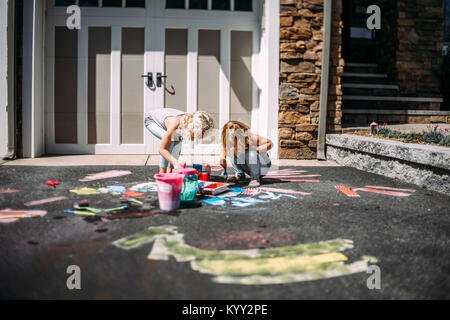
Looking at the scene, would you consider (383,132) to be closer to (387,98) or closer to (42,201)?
(387,98)

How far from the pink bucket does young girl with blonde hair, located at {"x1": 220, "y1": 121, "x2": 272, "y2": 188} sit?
1022mm

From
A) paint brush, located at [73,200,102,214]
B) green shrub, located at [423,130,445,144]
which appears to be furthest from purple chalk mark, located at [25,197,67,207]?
green shrub, located at [423,130,445,144]

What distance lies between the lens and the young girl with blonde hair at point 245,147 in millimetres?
4219

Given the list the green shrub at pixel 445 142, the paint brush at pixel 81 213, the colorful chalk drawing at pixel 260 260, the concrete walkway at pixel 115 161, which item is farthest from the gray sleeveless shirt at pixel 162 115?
the green shrub at pixel 445 142

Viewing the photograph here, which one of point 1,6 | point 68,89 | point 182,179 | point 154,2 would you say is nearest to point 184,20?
point 154,2

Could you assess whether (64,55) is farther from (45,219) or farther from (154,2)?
(45,219)

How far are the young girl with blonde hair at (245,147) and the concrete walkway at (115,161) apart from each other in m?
1.49

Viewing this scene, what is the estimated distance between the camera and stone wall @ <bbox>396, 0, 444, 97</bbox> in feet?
27.2

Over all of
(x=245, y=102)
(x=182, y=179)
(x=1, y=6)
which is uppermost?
(x=1, y=6)

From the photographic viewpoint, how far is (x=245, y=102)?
652 centimetres

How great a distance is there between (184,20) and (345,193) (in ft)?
12.6

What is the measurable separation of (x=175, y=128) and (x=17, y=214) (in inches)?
59.5

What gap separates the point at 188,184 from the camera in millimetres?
3346

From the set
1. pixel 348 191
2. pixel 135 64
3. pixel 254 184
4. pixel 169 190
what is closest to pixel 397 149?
pixel 348 191
